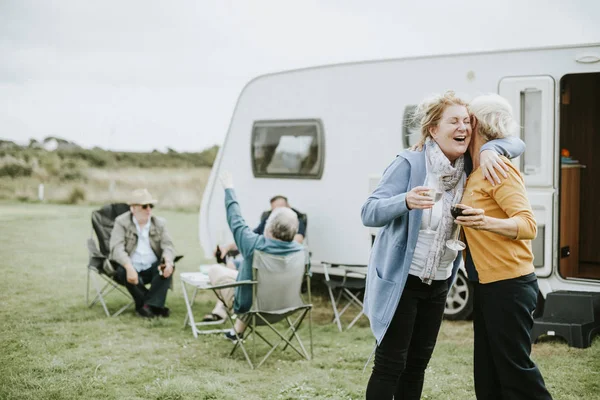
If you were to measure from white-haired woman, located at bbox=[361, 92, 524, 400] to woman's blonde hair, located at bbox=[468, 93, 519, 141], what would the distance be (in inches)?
1.9

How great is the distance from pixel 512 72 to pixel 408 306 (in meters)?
3.30

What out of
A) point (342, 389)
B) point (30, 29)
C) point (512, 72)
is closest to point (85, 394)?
point (342, 389)

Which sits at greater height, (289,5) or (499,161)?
(289,5)

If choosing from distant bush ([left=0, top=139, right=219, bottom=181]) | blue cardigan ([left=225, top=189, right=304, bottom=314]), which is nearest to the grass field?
blue cardigan ([left=225, top=189, right=304, bottom=314])

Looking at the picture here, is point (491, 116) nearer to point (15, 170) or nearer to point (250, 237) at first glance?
point (250, 237)

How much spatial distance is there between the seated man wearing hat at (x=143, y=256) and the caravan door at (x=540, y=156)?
3101mm

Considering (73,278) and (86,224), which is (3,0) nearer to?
(73,278)

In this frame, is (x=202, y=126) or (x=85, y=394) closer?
(x=85, y=394)

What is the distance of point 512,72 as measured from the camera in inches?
214

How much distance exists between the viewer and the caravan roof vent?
5098 mm

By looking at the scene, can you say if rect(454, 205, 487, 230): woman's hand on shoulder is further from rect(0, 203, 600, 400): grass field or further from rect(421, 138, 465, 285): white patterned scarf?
rect(0, 203, 600, 400): grass field

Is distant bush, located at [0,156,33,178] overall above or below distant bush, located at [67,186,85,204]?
above

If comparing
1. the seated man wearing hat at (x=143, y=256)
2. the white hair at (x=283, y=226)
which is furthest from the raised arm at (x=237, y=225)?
the seated man wearing hat at (x=143, y=256)

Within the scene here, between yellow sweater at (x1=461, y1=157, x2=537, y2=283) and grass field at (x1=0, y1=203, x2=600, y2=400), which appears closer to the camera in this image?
yellow sweater at (x1=461, y1=157, x2=537, y2=283)
